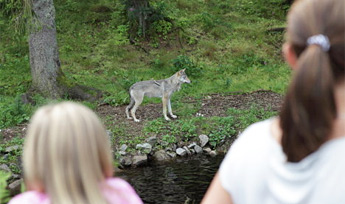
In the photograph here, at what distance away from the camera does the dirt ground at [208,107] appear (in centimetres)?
1186

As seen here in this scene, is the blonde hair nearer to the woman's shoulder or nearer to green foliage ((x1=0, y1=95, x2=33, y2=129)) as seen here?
the woman's shoulder

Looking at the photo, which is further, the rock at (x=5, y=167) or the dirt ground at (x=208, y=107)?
the dirt ground at (x=208, y=107)

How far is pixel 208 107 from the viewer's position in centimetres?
1316

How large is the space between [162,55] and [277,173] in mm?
16175

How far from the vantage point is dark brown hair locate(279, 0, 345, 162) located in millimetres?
1581

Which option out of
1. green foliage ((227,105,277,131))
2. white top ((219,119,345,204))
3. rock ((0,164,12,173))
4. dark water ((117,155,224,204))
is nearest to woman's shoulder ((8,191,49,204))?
white top ((219,119,345,204))

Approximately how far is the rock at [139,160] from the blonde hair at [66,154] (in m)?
8.55

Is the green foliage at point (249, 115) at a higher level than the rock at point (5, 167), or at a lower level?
higher

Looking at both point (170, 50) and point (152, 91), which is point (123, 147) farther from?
point (170, 50)

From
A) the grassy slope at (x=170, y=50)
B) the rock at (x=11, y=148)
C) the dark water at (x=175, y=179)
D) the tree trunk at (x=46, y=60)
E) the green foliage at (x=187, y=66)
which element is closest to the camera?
the dark water at (x=175, y=179)

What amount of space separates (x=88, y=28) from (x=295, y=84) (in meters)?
18.3

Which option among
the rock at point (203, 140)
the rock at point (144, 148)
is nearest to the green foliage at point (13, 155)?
the rock at point (144, 148)

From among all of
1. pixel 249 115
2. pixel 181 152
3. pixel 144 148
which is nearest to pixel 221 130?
pixel 249 115

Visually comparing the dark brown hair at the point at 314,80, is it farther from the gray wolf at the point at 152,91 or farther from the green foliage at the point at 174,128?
the gray wolf at the point at 152,91
